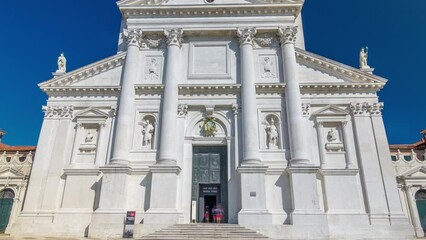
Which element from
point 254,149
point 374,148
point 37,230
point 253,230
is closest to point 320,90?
point 374,148

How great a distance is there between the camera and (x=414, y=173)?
22.0 m

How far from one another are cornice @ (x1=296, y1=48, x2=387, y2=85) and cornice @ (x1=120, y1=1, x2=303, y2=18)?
3328mm

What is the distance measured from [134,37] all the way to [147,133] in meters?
7.52

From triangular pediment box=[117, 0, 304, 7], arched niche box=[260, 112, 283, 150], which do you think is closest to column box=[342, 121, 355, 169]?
arched niche box=[260, 112, 283, 150]

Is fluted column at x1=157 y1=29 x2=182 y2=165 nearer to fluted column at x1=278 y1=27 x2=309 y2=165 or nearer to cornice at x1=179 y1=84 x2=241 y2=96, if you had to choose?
cornice at x1=179 y1=84 x2=241 y2=96

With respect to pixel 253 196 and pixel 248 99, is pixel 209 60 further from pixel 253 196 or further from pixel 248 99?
pixel 253 196

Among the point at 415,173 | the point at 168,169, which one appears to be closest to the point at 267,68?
the point at 168,169

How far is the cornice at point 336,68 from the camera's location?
21859mm

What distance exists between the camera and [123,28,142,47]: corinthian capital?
76.3 ft

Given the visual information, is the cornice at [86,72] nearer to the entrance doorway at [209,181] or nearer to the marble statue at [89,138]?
the marble statue at [89,138]

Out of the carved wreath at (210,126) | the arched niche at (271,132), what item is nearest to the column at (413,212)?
the arched niche at (271,132)

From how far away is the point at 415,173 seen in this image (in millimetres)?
21969

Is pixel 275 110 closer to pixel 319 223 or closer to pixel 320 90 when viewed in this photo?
pixel 320 90

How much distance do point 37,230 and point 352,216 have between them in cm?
1907
